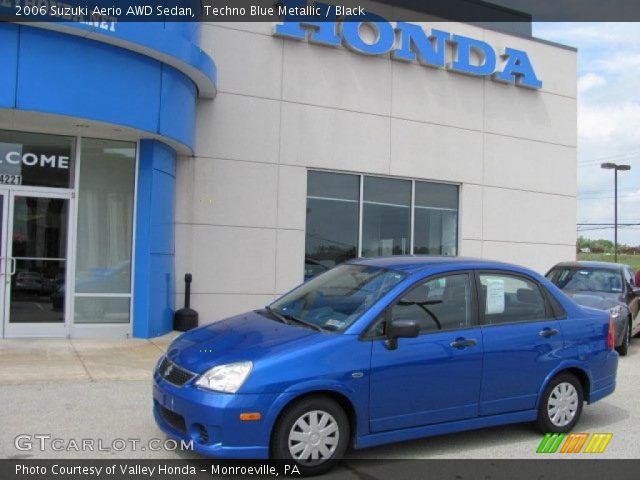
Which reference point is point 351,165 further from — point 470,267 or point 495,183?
point 470,267

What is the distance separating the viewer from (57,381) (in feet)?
23.1

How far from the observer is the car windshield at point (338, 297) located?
16.6ft

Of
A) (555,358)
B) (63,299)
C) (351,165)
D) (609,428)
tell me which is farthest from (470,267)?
(351,165)

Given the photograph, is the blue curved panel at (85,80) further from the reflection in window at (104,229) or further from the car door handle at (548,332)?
the car door handle at (548,332)

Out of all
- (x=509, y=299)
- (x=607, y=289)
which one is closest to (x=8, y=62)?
(x=509, y=299)

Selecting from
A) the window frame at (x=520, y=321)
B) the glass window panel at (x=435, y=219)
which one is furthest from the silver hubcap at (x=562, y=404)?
the glass window panel at (x=435, y=219)

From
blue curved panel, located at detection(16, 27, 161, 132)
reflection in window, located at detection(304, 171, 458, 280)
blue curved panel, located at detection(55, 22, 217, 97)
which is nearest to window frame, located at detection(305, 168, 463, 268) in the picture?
reflection in window, located at detection(304, 171, 458, 280)

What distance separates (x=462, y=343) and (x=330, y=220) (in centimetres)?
776

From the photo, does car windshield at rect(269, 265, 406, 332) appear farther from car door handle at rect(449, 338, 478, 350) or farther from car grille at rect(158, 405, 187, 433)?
car grille at rect(158, 405, 187, 433)

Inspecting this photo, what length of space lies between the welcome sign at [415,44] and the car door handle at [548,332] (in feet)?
27.9

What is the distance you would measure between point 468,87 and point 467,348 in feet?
34.3

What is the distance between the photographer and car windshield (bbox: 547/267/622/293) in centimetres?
1097

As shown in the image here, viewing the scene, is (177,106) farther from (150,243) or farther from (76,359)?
(76,359)

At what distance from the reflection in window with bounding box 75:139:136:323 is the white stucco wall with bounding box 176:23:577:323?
1262 mm
